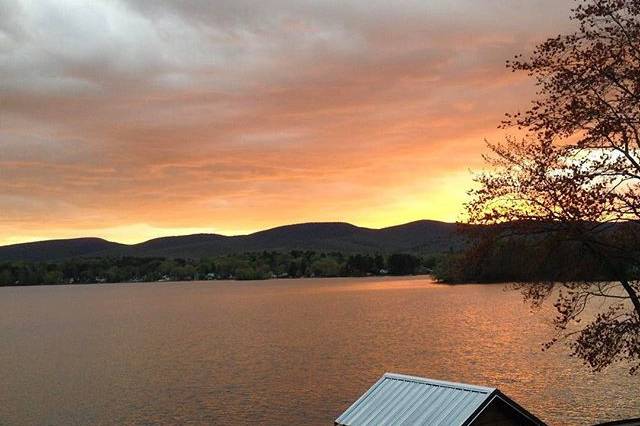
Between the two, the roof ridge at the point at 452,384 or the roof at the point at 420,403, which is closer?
the roof at the point at 420,403

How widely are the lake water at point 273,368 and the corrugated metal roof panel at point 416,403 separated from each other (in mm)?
20344

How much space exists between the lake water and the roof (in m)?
20.4

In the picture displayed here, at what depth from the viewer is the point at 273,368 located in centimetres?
6469

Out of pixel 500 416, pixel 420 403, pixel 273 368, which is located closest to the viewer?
pixel 420 403

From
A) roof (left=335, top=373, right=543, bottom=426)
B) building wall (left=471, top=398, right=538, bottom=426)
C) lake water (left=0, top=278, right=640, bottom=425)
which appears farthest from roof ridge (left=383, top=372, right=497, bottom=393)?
lake water (left=0, top=278, right=640, bottom=425)

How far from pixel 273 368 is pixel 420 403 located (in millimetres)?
44229

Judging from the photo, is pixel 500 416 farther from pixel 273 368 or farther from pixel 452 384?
pixel 273 368

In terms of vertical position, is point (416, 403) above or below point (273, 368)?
above

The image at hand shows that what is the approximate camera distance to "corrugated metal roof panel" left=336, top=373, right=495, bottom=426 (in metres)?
20.8

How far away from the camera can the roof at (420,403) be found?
20.7 m

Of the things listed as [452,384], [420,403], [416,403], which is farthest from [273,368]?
[452,384]

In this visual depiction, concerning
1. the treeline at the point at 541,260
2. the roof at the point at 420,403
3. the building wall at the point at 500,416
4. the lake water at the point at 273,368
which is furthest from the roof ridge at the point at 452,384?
the lake water at the point at 273,368

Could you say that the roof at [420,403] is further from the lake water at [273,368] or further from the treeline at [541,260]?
the lake water at [273,368]

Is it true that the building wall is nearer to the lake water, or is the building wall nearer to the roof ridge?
the roof ridge
